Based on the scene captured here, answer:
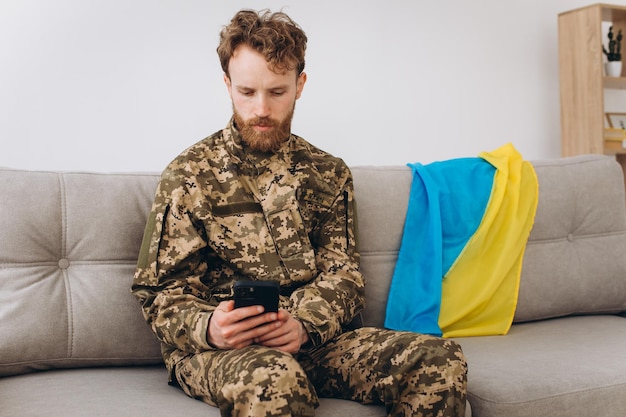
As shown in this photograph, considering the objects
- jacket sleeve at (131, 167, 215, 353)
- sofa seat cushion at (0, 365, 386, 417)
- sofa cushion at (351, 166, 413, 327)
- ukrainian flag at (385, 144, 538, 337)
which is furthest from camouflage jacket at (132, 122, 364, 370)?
ukrainian flag at (385, 144, 538, 337)

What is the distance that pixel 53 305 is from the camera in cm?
175

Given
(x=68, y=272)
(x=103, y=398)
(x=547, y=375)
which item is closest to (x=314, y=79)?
(x=68, y=272)

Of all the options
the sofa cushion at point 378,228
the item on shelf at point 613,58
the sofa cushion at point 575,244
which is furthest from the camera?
the item on shelf at point 613,58

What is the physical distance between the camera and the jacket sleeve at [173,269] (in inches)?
61.6

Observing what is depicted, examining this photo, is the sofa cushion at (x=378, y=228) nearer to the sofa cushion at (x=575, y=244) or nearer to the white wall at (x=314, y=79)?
the sofa cushion at (x=575, y=244)

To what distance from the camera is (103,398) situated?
152cm

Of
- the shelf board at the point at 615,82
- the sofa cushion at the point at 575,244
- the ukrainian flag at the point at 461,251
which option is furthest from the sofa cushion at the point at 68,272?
the shelf board at the point at 615,82

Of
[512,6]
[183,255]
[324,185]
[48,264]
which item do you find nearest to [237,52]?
[324,185]

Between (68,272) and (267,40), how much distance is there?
76 cm

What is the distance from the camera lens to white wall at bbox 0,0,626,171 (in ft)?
8.35

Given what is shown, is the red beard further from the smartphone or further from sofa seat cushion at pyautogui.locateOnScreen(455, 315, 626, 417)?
sofa seat cushion at pyautogui.locateOnScreen(455, 315, 626, 417)

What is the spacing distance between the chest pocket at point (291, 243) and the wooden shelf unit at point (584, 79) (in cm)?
239

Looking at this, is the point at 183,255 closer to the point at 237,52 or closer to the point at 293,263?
the point at 293,263

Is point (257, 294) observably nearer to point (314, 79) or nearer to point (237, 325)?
point (237, 325)
